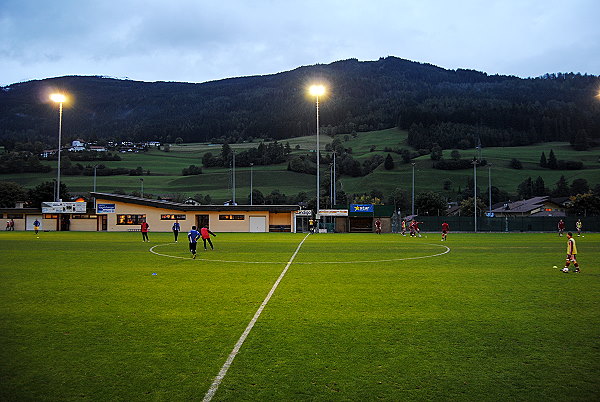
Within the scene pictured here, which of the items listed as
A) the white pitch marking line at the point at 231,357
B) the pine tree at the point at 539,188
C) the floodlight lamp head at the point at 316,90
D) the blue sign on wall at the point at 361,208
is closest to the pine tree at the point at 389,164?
the pine tree at the point at 539,188

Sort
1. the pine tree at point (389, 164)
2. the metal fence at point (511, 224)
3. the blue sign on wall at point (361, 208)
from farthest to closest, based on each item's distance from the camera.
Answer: the pine tree at point (389, 164)
the metal fence at point (511, 224)
the blue sign on wall at point (361, 208)

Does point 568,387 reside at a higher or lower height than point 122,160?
lower

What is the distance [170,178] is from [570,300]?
135 m

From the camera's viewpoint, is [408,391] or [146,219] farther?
[146,219]

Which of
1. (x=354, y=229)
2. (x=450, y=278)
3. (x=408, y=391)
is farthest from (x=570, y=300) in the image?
(x=354, y=229)

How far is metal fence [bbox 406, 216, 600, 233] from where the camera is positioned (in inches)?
2749

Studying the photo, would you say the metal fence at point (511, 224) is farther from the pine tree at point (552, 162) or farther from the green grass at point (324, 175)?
the pine tree at point (552, 162)

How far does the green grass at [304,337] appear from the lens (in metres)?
6.30

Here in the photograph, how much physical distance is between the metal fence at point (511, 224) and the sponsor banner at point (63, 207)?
4963 cm

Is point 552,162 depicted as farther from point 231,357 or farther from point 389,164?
point 231,357

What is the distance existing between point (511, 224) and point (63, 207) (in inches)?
2596

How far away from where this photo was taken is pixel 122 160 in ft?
510

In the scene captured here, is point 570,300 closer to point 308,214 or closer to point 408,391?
point 408,391

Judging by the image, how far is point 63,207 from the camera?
66.2 metres
